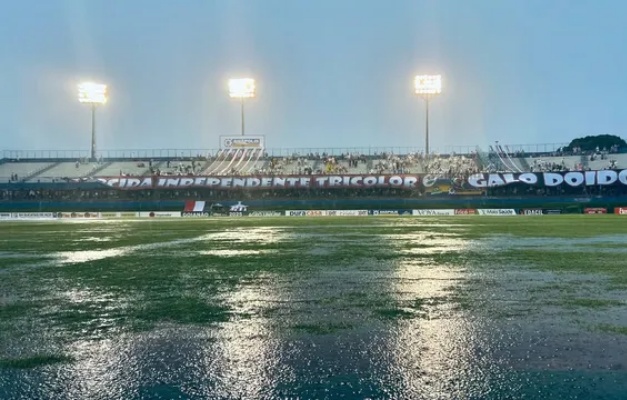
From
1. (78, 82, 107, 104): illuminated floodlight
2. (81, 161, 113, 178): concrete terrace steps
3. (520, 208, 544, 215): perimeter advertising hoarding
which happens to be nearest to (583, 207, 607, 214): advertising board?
(520, 208, 544, 215): perimeter advertising hoarding

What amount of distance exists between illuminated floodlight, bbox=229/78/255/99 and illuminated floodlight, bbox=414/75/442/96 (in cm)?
2238

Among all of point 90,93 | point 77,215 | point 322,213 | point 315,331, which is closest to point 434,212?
point 322,213

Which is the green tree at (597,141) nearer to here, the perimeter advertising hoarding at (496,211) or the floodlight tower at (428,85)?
the floodlight tower at (428,85)

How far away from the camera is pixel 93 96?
7794 cm

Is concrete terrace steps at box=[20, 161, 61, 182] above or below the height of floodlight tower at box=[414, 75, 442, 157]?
below

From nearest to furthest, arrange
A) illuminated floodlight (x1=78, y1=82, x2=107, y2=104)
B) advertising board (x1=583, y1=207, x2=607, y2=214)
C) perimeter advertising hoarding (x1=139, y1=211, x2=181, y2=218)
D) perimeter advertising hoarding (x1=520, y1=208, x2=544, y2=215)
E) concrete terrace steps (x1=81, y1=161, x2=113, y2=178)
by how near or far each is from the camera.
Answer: advertising board (x1=583, y1=207, x2=607, y2=214)
perimeter advertising hoarding (x1=520, y1=208, x2=544, y2=215)
perimeter advertising hoarding (x1=139, y1=211, x2=181, y2=218)
concrete terrace steps (x1=81, y1=161, x2=113, y2=178)
illuminated floodlight (x1=78, y1=82, x2=107, y2=104)

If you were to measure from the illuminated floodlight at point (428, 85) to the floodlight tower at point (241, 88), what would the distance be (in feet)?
73.5

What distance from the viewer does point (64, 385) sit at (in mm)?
4574

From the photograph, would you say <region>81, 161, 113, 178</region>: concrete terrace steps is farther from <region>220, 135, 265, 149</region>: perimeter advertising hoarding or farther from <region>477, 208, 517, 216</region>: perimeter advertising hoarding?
<region>477, 208, 517, 216</region>: perimeter advertising hoarding

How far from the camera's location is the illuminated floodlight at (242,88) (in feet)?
249

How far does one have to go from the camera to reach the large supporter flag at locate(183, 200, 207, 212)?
200 ft

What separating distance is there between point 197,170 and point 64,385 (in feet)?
230

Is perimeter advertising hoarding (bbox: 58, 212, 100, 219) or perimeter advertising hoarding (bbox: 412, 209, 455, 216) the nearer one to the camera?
perimeter advertising hoarding (bbox: 412, 209, 455, 216)

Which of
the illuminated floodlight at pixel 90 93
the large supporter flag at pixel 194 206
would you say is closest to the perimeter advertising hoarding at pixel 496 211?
the large supporter flag at pixel 194 206
